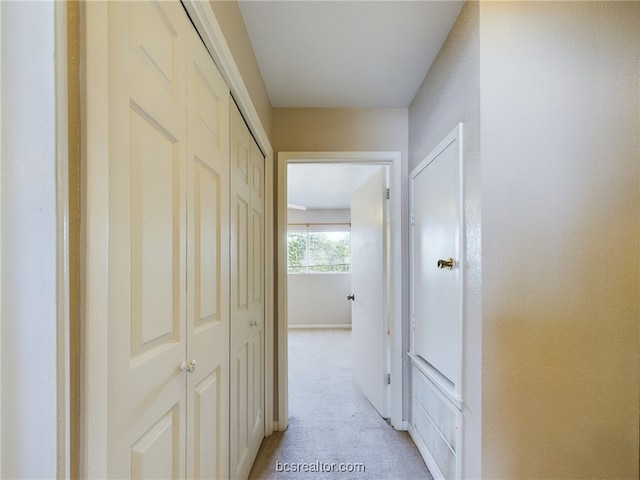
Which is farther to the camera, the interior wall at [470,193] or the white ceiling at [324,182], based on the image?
the white ceiling at [324,182]

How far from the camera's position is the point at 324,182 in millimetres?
4016

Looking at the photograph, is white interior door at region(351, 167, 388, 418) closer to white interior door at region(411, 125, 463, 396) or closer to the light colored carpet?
the light colored carpet

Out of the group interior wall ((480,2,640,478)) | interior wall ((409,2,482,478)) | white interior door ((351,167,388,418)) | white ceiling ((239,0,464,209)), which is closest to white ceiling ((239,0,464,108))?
white ceiling ((239,0,464,209))

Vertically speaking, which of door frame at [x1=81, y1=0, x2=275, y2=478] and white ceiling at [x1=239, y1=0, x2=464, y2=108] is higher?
white ceiling at [x1=239, y1=0, x2=464, y2=108]

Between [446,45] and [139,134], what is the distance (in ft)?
5.22

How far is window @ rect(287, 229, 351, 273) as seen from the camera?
5754 mm

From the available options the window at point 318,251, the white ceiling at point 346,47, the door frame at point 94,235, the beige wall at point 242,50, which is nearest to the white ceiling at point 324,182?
the window at point 318,251

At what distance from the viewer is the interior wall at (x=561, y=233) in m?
1.19

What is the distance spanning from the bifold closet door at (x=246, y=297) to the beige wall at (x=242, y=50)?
0.68ft

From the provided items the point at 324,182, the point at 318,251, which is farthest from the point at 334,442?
the point at 318,251

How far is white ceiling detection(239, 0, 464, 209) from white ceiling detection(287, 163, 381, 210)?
29.8 inches

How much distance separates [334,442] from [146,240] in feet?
6.37
